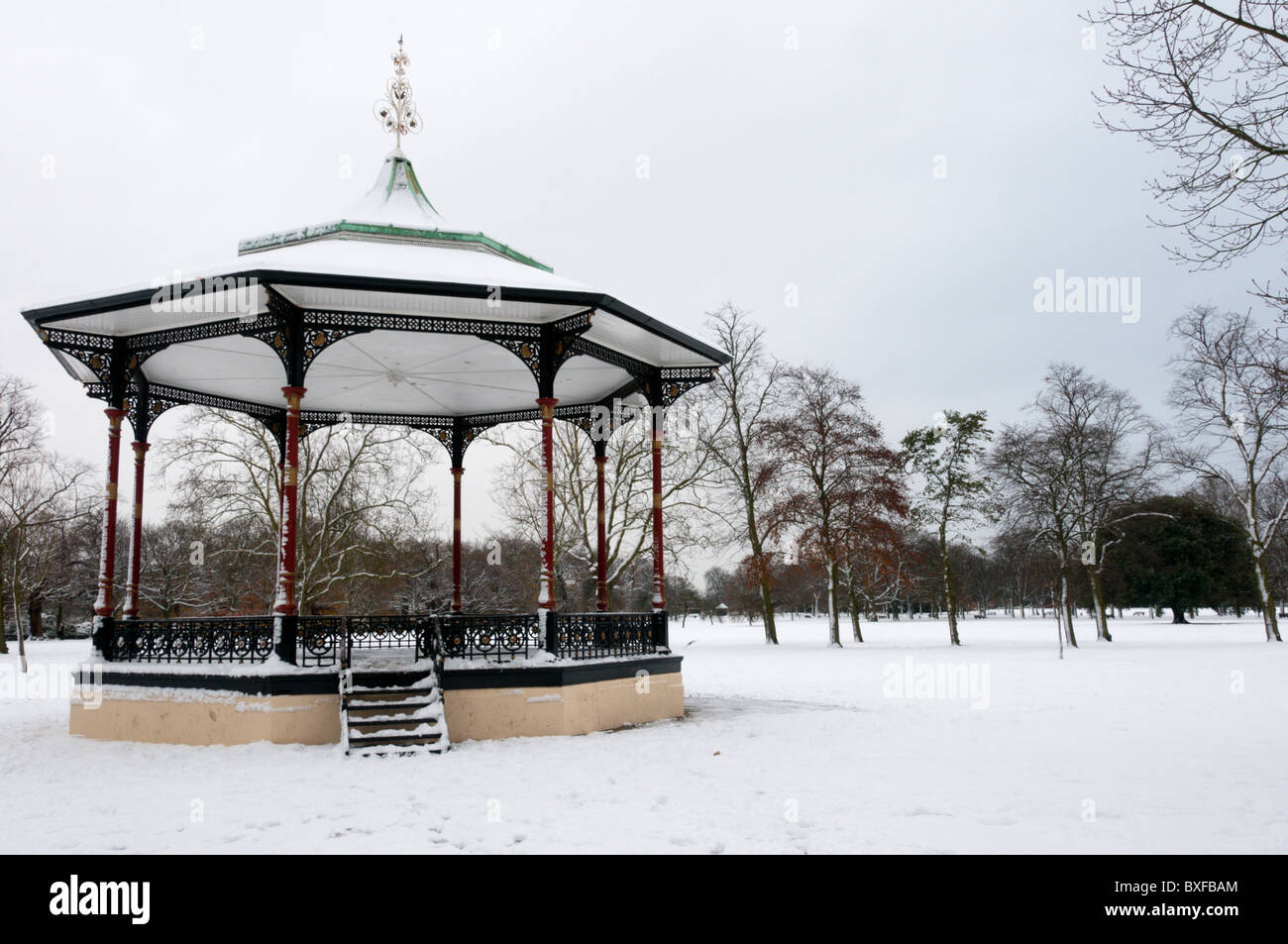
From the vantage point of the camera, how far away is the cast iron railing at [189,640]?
401 inches

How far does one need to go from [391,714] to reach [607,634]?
10.6ft

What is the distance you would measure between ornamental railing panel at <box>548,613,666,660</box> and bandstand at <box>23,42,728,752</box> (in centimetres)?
3

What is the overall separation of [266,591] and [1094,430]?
3234cm

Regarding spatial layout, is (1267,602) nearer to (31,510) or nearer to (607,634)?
(607,634)

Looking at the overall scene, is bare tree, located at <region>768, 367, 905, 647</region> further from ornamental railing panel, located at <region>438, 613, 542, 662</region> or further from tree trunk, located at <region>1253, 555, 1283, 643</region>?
ornamental railing panel, located at <region>438, 613, 542, 662</region>

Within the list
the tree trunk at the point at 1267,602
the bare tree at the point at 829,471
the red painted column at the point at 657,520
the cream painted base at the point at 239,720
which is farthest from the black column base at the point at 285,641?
the tree trunk at the point at 1267,602

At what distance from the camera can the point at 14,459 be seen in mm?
31359

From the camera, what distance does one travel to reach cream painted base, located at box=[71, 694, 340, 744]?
9.34m

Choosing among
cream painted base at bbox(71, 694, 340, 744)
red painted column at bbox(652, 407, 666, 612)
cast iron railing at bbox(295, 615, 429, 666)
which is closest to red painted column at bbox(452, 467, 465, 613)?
cast iron railing at bbox(295, 615, 429, 666)

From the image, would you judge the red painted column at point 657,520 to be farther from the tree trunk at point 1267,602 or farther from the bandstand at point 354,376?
the tree trunk at point 1267,602

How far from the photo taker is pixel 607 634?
37.5 feet
